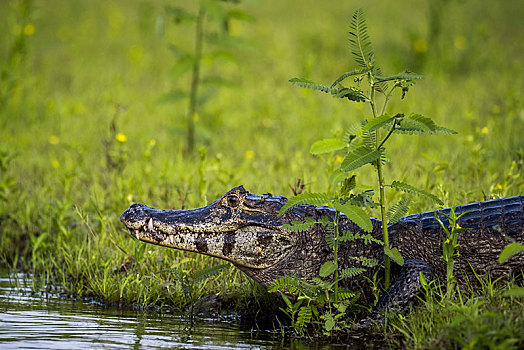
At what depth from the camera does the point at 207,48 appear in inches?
528

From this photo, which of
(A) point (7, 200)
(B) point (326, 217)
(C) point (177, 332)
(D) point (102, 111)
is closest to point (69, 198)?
(A) point (7, 200)

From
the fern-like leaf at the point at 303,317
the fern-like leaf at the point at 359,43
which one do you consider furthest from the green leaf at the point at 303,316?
the fern-like leaf at the point at 359,43

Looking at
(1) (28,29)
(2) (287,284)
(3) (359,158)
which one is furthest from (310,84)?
(1) (28,29)

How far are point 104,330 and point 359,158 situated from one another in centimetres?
169

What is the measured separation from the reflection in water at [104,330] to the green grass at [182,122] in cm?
27

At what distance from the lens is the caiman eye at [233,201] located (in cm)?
394

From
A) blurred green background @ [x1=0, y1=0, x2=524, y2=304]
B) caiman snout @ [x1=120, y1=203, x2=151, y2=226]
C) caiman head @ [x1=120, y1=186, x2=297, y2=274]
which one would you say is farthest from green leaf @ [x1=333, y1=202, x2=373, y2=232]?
blurred green background @ [x1=0, y1=0, x2=524, y2=304]

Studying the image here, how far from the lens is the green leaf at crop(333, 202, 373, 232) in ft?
11.5

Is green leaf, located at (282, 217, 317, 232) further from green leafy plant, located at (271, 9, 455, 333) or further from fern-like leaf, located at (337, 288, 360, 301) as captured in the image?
fern-like leaf, located at (337, 288, 360, 301)

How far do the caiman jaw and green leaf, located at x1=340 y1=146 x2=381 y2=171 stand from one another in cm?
69

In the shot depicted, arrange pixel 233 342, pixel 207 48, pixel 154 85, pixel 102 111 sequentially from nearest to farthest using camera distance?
pixel 233 342 < pixel 102 111 < pixel 154 85 < pixel 207 48

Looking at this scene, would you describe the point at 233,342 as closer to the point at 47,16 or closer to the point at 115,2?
the point at 47,16

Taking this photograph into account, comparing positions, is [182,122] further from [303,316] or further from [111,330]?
[303,316]

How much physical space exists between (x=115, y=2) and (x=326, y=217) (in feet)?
43.9
